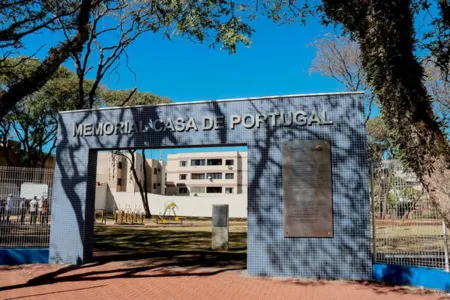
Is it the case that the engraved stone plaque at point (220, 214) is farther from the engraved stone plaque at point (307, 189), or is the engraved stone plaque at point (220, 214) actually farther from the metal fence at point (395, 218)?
the metal fence at point (395, 218)

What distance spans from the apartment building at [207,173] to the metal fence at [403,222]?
145ft

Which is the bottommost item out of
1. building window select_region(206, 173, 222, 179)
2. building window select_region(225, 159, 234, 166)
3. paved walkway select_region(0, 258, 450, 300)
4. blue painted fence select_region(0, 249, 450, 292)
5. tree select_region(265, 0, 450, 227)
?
paved walkway select_region(0, 258, 450, 300)

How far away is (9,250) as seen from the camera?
9.64 meters

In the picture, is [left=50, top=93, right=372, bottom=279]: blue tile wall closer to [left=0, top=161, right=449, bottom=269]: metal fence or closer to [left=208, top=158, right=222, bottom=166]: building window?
[left=0, top=161, right=449, bottom=269]: metal fence

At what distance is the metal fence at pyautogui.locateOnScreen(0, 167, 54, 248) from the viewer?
965 centimetres

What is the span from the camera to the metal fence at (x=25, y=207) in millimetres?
9648

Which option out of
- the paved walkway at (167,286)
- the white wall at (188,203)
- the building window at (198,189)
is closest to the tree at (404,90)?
the paved walkway at (167,286)

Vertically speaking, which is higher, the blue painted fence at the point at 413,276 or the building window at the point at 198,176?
the building window at the point at 198,176

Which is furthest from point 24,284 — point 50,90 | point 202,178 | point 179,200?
point 202,178

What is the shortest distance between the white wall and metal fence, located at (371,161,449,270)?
2654 centimetres

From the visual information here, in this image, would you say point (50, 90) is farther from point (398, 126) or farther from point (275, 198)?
point (398, 126)

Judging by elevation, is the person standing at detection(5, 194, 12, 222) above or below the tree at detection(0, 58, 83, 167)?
below

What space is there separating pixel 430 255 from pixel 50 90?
24.1m

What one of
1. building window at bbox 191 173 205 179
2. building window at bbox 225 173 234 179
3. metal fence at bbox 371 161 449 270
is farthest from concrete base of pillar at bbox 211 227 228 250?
building window at bbox 191 173 205 179
